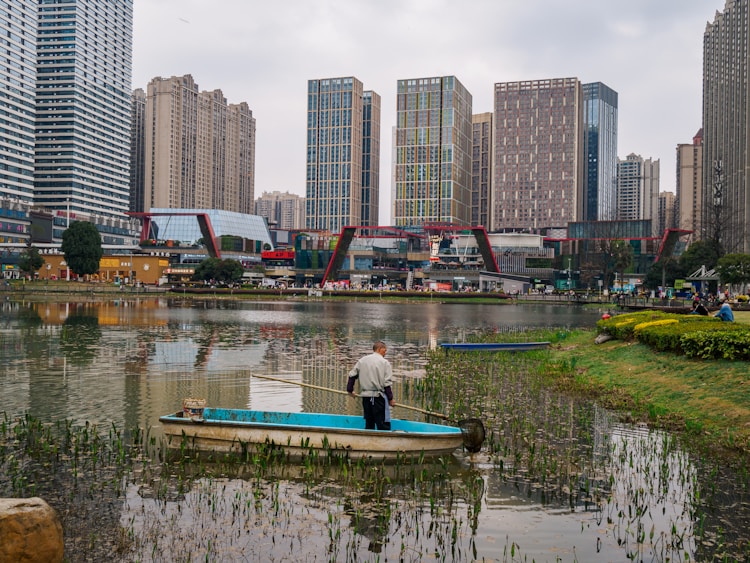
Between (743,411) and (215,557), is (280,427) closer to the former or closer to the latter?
(215,557)

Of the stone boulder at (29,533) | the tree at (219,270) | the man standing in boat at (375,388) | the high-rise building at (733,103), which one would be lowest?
the stone boulder at (29,533)

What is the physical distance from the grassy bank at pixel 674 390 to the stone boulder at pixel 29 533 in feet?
44.9

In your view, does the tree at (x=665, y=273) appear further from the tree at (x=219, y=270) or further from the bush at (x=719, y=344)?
the bush at (x=719, y=344)

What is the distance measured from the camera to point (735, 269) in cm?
7294

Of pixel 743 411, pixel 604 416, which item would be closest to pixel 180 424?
pixel 604 416

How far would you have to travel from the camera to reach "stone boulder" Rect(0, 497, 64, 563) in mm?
8094

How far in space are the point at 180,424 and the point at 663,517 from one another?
10.2 meters

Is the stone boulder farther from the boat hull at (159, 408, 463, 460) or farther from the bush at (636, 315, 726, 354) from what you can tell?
the bush at (636, 315, 726, 354)

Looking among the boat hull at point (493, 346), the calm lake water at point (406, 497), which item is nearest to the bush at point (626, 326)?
the boat hull at point (493, 346)

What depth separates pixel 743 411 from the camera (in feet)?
54.1

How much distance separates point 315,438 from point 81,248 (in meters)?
121

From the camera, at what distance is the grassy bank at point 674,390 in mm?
16219

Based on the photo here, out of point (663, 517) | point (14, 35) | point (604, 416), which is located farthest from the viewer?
point (14, 35)

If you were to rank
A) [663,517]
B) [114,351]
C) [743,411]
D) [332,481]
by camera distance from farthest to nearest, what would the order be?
[114,351], [743,411], [332,481], [663,517]
